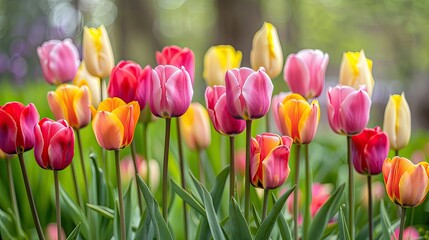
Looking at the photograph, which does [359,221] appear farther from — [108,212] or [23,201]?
[23,201]

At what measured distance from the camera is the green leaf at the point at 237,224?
87 centimetres

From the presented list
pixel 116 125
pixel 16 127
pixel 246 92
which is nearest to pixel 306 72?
pixel 246 92

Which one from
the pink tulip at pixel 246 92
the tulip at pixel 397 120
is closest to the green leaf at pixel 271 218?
the pink tulip at pixel 246 92

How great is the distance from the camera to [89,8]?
995 centimetres

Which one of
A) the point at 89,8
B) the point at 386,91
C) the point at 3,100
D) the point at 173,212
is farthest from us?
the point at 89,8

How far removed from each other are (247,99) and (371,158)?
0.27 metres

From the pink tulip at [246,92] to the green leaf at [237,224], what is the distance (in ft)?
0.41

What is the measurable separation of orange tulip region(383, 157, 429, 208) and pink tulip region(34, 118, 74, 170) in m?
0.46

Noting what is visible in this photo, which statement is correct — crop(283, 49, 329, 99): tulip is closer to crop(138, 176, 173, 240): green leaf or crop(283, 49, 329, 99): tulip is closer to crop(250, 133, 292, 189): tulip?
crop(250, 133, 292, 189): tulip

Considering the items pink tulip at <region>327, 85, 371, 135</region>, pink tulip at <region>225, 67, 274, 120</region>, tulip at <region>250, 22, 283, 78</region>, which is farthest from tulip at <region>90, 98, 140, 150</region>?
tulip at <region>250, 22, 283, 78</region>

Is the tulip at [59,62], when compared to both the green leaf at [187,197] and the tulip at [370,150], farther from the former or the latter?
the tulip at [370,150]

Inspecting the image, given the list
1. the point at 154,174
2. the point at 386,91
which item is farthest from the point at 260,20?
the point at 154,174

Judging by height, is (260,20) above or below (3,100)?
above

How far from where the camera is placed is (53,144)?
0.87 metres
